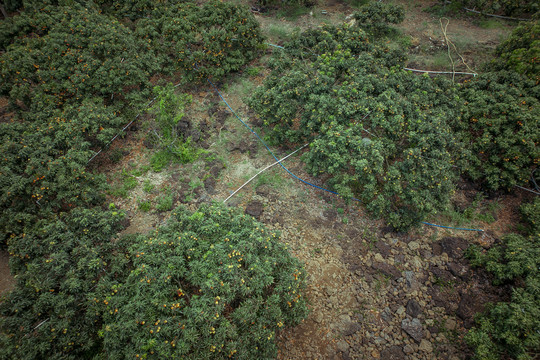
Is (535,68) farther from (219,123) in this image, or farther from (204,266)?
(204,266)

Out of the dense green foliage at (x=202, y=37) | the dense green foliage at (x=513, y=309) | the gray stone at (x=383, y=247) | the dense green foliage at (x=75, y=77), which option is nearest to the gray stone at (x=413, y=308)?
the dense green foliage at (x=513, y=309)

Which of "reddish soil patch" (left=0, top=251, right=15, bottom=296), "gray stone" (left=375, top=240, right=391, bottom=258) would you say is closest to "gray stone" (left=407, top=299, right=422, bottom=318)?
"gray stone" (left=375, top=240, right=391, bottom=258)

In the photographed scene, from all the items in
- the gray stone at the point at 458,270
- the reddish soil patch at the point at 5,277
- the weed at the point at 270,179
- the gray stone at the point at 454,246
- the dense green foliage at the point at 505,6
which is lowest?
the gray stone at the point at 458,270

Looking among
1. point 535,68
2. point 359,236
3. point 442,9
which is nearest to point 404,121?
point 359,236

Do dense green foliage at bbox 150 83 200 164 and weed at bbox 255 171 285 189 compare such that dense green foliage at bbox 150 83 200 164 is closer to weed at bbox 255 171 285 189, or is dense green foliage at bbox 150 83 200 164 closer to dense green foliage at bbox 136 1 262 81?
dense green foliage at bbox 136 1 262 81

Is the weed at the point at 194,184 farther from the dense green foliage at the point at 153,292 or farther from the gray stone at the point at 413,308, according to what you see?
the gray stone at the point at 413,308

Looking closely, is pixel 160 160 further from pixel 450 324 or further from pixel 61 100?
pixel 450 324
